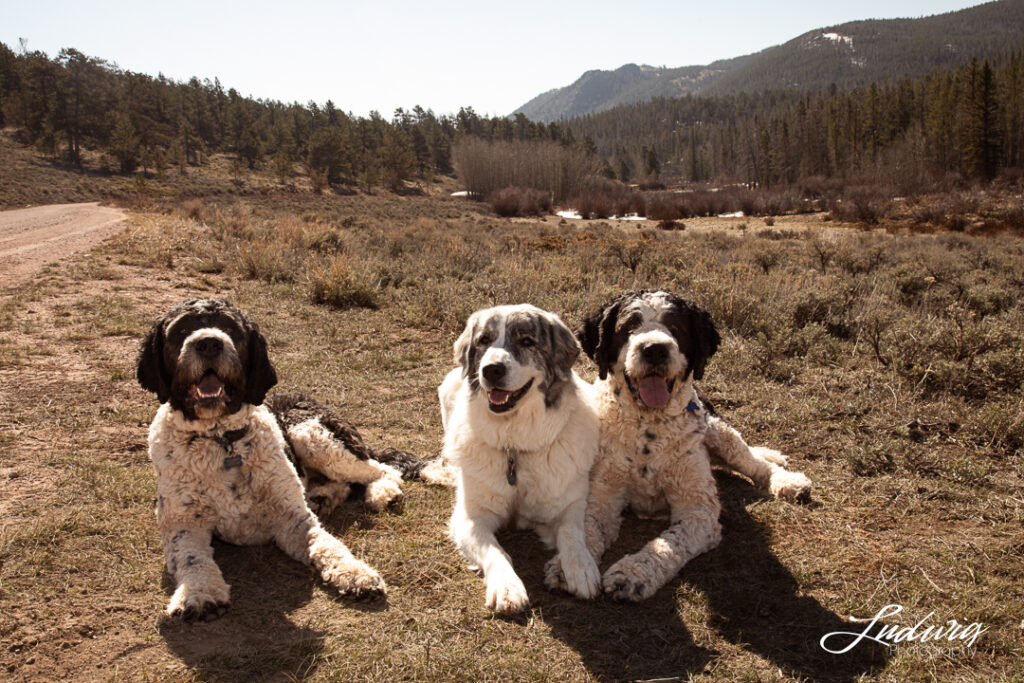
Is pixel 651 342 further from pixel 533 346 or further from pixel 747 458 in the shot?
pixel 747 458

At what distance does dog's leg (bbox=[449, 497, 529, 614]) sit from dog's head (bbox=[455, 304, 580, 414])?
693mm

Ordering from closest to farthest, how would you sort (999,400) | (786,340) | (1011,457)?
(1011,457) < (999,400) < (786,340)

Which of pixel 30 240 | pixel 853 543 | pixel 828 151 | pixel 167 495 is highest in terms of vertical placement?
pixel 828 151

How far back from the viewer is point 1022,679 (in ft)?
8.43

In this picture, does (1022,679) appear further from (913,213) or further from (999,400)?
(913,213)

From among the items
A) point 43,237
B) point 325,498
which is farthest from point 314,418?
point 43,237

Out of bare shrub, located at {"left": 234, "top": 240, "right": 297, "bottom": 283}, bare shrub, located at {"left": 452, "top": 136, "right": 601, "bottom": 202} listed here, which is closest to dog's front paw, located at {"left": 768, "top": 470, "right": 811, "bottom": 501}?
bare shrub, located at {"left": 234, "top": 240, "right": 297, "bottom": 283}

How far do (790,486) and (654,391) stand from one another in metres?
1.28

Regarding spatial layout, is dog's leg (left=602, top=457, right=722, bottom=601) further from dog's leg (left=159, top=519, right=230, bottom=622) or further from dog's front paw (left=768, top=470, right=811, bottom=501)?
dog's leg (left=159, top=519, right=230, bottom=622)

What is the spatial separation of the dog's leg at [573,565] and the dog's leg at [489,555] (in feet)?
0.71

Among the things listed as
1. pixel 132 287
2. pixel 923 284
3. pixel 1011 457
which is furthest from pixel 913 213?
pixel 132 287

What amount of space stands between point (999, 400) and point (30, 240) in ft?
72.1

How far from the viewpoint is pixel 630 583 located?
10.6ft

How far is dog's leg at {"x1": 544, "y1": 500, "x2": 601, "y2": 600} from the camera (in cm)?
325
